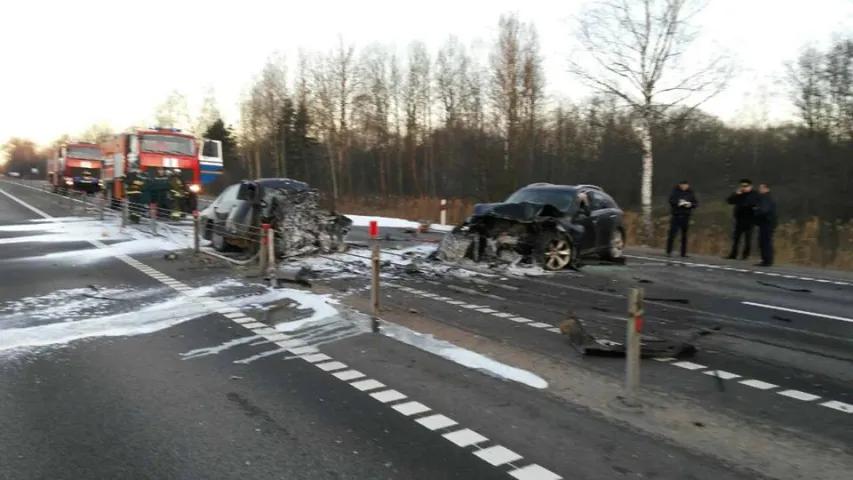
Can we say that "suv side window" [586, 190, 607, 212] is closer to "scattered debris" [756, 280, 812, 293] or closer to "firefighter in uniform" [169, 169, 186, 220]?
"scattered debris" [756, 280, 812, 293]

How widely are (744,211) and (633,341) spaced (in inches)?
443

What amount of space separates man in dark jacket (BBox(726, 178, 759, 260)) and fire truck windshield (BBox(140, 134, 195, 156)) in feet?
65.3

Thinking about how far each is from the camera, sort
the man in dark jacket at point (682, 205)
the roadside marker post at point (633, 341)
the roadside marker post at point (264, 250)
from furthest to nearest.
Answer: the man in dark jacket at point (682, 205) < the roadside marker post at point (264, 250) < the roadside marker post at point (633, 341)

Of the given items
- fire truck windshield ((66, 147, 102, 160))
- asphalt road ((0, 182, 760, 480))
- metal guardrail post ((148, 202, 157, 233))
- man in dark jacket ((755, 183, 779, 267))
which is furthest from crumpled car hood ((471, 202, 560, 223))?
fire truck windshield ((66, 147, 102, 160))

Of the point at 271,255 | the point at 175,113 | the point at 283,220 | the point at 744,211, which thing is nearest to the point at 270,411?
the point at 271,255

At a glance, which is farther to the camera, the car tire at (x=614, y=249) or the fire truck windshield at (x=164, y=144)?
the fire truck windshield at (x=164, y=144)

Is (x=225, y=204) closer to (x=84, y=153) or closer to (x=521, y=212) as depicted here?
(x=521, y=212)

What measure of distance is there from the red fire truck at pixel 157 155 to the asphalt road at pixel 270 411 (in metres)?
18.0

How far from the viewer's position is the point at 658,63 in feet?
64.4

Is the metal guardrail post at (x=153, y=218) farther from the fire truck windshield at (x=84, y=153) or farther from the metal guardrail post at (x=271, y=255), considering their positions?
the fire truck windshield at (x=84, y=153)

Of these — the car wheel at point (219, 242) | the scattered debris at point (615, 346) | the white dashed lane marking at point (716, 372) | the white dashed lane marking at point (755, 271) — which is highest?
the car wheel at point (219, 242)

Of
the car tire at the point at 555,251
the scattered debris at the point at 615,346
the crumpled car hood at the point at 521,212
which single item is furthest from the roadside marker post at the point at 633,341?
the crumpled car hood at the point at 521,212

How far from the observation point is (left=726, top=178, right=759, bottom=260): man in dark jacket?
574 inches

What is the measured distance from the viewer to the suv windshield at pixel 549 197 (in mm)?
13523
